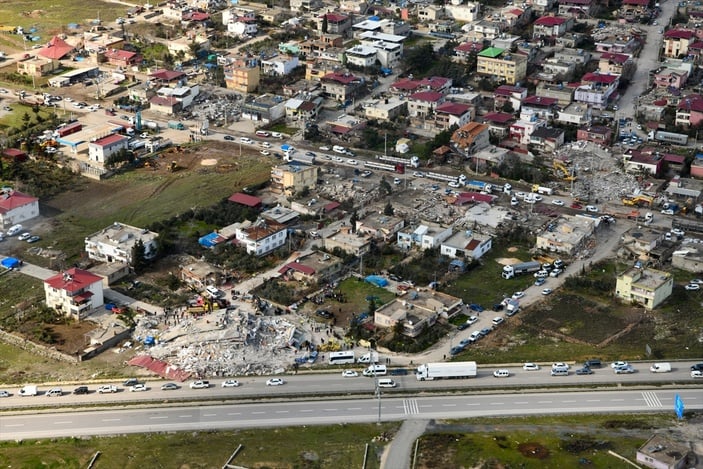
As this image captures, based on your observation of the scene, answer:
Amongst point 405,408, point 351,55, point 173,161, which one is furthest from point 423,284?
point 351,55

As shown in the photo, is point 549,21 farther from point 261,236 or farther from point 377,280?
point 377,280

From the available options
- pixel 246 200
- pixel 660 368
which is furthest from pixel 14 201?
pixel 660 368

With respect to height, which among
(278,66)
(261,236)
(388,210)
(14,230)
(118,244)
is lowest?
(14,230)

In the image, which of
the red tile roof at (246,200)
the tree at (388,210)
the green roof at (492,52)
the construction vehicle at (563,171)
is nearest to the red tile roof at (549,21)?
the green roof at (492,52)

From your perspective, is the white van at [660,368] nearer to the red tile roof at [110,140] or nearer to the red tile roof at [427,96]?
the red tile roof at [427,96]

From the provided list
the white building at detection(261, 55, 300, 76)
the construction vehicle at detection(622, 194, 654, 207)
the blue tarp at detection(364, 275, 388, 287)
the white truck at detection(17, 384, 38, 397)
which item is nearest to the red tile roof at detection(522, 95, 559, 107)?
the construction vehicle at detection(622, 194, 654, 207)

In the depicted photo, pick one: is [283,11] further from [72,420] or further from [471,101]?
[72,420]

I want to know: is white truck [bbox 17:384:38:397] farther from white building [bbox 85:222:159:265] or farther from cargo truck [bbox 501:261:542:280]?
cargo truck [bbox 501:261:542:280]
